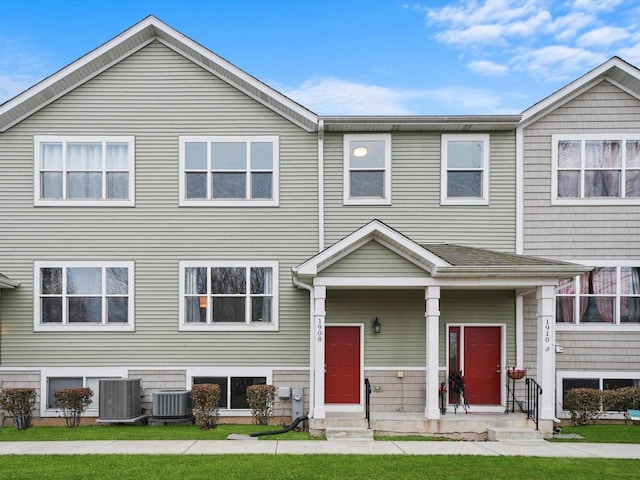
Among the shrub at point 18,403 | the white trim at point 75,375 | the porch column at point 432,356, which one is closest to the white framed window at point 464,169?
the porch column at point 432,356

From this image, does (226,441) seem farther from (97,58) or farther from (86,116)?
(97,58)

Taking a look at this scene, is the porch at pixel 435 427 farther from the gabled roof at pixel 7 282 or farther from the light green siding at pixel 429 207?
the gabled roof at pixel 7 282

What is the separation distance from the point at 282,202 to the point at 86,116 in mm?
5194

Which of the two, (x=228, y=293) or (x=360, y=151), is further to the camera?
(x=360, y=151)

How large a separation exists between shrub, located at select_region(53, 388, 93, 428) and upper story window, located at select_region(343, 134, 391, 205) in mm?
7640

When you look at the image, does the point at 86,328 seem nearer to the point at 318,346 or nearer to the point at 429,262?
the point at 318,346

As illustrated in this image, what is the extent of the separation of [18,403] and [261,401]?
538 cm

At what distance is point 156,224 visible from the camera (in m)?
12.2

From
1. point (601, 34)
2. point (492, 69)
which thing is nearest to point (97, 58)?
point (601, 34)

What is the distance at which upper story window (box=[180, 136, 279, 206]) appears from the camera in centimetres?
1237

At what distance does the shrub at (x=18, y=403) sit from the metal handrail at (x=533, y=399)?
36.0 ft

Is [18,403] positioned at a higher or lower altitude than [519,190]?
lower

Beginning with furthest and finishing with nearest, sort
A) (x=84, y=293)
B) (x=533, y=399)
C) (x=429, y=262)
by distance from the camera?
(x=84, y=293) < (x=533, y=399) < (x=429, y=262)

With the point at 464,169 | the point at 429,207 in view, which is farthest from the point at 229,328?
the point at 464,169
